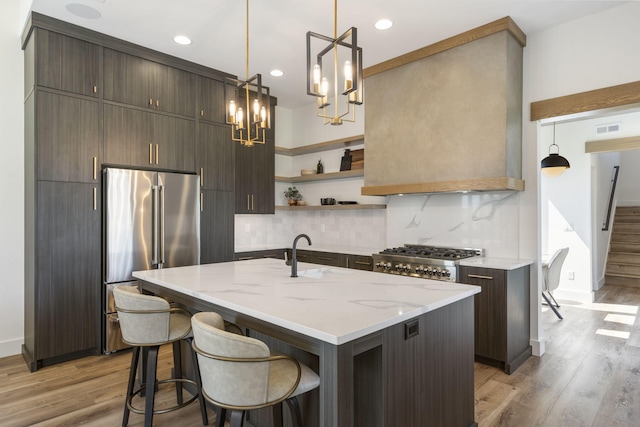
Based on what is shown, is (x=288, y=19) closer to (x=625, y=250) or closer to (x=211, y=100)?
(x=211, y=100)

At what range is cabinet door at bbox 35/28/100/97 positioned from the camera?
3.21 m

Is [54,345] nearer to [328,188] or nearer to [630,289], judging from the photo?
[328,188]

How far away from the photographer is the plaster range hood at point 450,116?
3.31 m

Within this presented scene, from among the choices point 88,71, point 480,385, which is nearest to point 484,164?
point 480,385

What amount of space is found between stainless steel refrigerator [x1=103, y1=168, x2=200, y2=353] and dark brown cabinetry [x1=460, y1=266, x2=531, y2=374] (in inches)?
112

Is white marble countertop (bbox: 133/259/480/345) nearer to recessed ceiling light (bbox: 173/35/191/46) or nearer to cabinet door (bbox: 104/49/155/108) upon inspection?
cabinet door (bbox: 104/49/155/108)

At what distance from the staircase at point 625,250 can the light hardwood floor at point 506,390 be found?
3748 millimetres

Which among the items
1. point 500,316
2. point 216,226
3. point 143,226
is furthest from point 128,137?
point 500,316

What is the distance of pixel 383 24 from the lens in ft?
10.8

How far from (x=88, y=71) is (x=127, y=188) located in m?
1.13

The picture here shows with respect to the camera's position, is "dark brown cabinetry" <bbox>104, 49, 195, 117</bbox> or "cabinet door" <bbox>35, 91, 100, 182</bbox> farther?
"dark brown cabinetry" <bbox>104, 49, 195, 117</bbox>

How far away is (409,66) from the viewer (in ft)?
13.0

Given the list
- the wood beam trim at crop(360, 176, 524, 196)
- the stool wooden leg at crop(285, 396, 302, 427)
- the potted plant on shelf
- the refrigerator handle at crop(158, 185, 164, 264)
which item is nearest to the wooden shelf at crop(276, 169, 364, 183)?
the potted plant on shelf

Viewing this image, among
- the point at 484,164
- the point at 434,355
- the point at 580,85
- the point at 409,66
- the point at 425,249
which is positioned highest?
the point at 409,66
